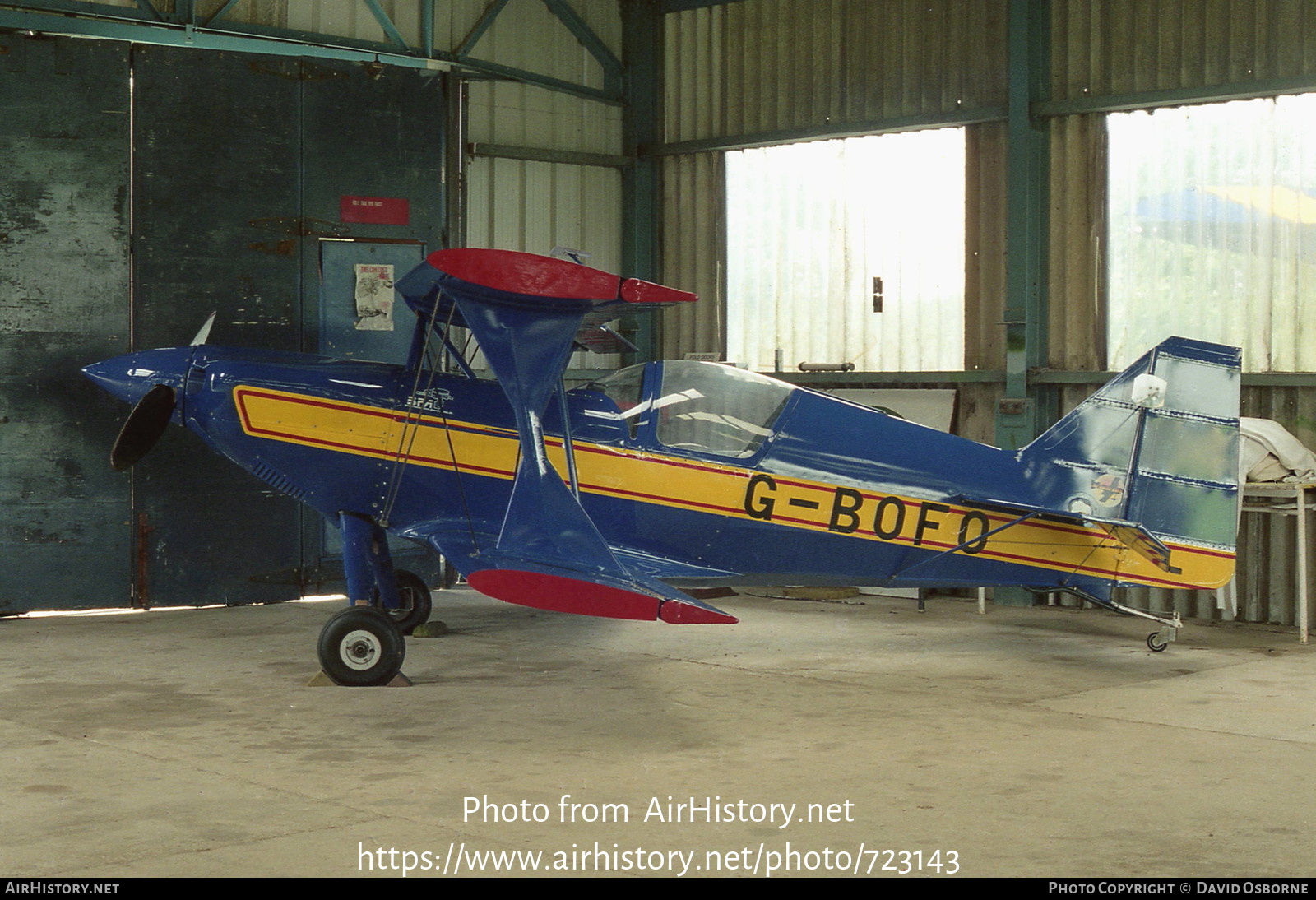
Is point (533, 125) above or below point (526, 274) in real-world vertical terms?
above

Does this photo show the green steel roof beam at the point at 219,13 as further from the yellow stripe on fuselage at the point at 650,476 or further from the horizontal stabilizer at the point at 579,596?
the horizontal stabilizer at the point at 579,596

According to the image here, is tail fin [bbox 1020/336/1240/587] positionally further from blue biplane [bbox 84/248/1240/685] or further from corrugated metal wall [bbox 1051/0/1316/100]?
corrugated metal wall [bbox 1051/0/1316/100]

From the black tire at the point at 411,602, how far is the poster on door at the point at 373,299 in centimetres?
252

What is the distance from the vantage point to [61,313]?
30.8 ft

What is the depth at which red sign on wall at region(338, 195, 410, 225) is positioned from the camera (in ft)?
34.0

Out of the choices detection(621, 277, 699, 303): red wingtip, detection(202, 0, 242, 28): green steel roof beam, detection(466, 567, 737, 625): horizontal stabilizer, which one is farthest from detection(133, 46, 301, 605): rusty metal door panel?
detection(621, 277, 699, 303): red wingtip

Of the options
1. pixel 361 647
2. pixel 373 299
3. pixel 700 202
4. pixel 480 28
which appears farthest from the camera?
pixel 700 202

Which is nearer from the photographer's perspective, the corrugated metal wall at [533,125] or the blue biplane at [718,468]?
the blue biplane at [718,468]

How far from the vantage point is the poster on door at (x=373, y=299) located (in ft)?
34.0

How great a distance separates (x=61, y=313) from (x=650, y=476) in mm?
4726

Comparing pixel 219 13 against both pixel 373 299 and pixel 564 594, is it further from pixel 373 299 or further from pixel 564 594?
pixel 564 594

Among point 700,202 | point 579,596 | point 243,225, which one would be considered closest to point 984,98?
point 700,202

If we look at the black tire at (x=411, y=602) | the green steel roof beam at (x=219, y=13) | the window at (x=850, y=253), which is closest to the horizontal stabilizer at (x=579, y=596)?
the black tire at (x=411, y=602)

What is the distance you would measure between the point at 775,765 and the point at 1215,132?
6.88 meters
